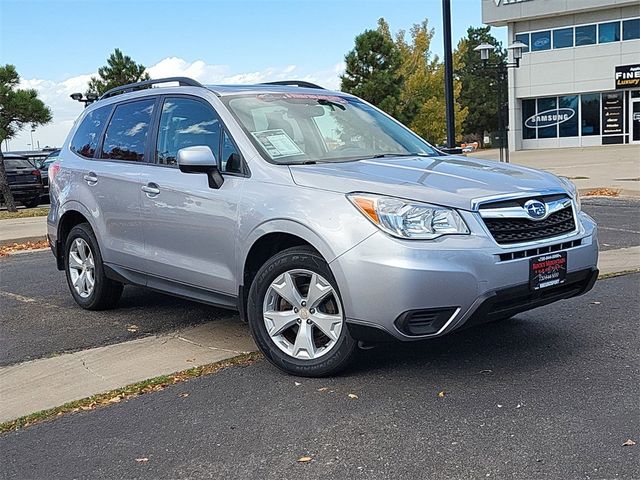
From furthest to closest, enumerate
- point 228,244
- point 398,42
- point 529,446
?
point 398,42 < point 228,244 < point 529,446

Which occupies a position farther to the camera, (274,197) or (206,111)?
(206,111)

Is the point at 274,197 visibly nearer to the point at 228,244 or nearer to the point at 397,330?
the point at 228,244

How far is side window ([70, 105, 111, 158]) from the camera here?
243 inches

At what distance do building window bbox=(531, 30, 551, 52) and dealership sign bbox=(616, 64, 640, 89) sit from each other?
14.1ft

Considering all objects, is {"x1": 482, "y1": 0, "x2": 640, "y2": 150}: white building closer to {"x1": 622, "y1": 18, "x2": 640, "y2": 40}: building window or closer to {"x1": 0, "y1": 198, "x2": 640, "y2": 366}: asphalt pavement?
{"x1": 622, "y1": 18, "x2": 640, "y2": 40}: building window

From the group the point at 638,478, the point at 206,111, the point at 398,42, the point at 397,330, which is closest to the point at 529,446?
the point at 638,478

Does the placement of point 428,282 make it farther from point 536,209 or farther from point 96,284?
point 96,284

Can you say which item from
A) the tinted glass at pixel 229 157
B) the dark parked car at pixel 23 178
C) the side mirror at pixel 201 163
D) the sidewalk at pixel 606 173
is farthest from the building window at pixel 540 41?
Answer: the side mirror at pixel 201 163

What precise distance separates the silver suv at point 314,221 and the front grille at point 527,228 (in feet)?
0.03

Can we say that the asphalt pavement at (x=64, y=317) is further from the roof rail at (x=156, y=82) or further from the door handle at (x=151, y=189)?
the roof rail at (x=156, y=82)

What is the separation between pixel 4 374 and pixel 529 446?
3279 mm

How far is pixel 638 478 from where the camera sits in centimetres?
291

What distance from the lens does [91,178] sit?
234 inches

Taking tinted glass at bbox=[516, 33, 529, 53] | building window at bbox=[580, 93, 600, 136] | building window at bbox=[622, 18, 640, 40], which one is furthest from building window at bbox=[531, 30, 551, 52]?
building window at bbox=[622, 18, 640, 40]
